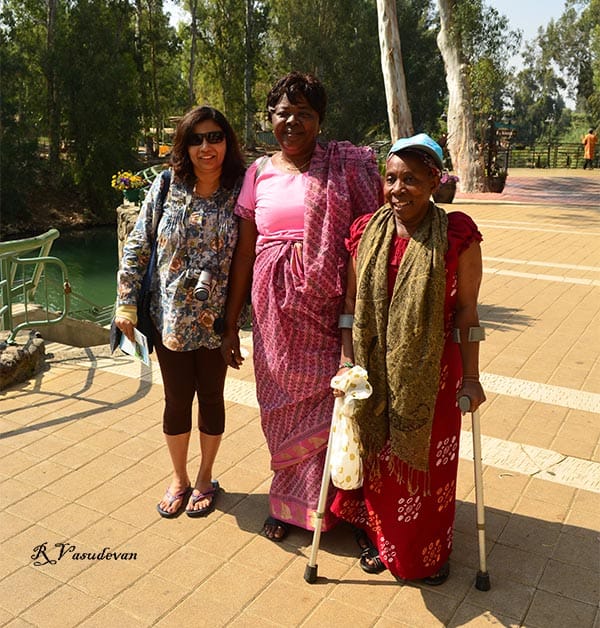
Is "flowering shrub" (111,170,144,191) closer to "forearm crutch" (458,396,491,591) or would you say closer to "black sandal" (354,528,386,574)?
"black sandal" (354,528,386,574)

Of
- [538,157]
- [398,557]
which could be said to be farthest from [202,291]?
[538,157]

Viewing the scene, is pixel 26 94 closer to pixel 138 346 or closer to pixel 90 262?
pixel 90 262

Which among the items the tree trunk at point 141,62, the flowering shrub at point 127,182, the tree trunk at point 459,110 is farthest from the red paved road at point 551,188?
the tree trunk at point 141,62

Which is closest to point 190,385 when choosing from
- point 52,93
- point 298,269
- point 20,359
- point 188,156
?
point 298,269

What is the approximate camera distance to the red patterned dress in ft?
8.57

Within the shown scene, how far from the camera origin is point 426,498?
104 inches

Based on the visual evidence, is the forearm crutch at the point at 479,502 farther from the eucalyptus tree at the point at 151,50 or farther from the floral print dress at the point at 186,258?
the eucalyptus tree at the point at 151,50

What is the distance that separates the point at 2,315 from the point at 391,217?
12.4ft

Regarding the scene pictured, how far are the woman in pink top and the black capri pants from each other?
161 mm

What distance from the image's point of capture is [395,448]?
2.56 metres

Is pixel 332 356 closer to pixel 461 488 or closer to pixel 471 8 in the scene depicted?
pixel 461 488

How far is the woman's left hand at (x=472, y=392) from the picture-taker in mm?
2514

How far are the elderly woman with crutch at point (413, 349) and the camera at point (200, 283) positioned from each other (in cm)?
63

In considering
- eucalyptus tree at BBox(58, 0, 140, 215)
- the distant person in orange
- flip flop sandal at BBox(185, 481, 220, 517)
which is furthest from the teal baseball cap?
eucalyptus tree at BBox(58, 0, 140, 215)
